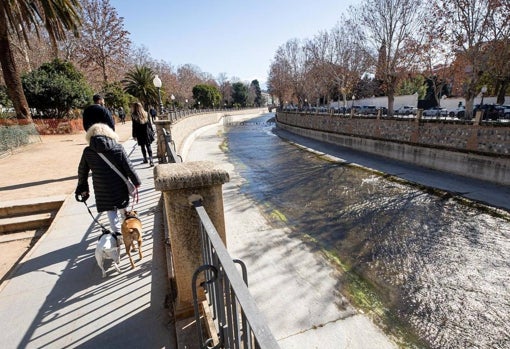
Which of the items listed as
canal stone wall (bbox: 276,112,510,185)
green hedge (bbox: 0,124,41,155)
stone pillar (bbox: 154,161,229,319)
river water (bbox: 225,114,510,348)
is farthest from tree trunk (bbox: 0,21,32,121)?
A: canal stone wall (bbox: 276,112,510,185)

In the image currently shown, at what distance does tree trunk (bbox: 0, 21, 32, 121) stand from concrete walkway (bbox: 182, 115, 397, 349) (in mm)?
16312

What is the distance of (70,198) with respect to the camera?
6137 millimetres

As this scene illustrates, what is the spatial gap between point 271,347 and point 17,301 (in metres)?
3.44

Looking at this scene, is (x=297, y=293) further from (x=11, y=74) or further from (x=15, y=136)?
(x=11, y=74)

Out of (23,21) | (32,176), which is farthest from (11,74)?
(32,176)

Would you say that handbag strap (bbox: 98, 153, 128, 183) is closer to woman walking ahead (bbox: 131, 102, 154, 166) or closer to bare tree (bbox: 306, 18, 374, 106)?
woman walking ahead (bbox: 131, 102, 154, 166)

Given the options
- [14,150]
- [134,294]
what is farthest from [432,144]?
[14,150]

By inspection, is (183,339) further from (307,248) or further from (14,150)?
(14,150)

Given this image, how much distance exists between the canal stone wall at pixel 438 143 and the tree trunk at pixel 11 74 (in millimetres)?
19790

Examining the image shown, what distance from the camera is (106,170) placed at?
322 cm

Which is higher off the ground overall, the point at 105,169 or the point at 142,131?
the point at 142,131

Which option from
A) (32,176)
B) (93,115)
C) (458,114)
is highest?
(93,115)

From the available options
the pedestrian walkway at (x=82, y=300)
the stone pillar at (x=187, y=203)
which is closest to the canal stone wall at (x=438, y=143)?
the stone pillar at (x=187, y=203)

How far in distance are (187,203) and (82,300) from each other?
74.3 inches
